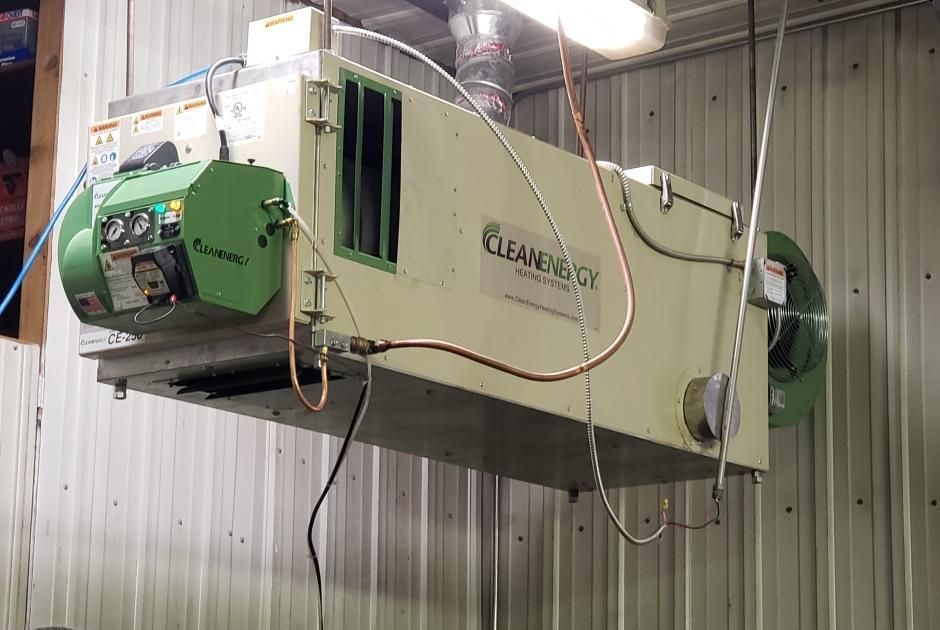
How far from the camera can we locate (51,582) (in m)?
3.37

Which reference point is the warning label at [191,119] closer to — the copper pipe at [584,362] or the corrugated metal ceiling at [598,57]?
the copper pipe at [584,362]

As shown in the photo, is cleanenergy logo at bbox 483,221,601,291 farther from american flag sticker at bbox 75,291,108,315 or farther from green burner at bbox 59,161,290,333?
american flag sticker at bbox 75,291,108,315

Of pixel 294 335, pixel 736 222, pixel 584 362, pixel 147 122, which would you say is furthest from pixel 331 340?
pixel 736 222

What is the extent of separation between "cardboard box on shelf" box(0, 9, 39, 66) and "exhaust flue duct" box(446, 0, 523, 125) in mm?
1092

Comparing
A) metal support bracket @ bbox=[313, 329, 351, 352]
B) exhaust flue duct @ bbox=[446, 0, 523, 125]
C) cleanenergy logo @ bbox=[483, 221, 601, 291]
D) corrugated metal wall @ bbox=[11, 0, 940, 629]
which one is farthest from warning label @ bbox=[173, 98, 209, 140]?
exhaust flue duct @ bbox=[446, 0, 523, 125]

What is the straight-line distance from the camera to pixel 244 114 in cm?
259

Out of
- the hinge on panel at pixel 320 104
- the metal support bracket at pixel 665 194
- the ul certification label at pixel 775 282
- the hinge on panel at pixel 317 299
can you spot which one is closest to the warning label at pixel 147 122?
the hinge on panel at pixel 320 104

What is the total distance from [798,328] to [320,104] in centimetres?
173

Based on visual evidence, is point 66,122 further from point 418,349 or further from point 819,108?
point 819,108

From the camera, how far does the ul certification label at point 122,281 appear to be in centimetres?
241

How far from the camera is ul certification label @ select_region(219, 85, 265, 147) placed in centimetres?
257

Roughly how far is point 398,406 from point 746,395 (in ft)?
3.23

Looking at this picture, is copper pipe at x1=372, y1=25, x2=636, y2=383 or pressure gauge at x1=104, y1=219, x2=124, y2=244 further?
copper pipe at x1=372, y1=25, x2=636, y2=383

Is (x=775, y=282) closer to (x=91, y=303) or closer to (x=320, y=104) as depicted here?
(x=320, y=104)
